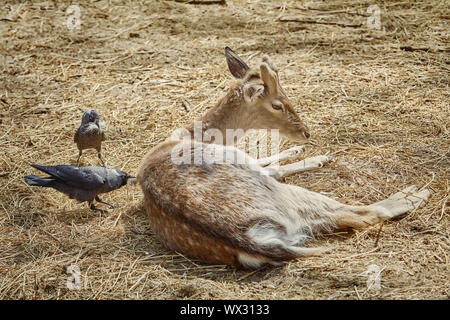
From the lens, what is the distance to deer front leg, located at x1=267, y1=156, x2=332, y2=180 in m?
4.76

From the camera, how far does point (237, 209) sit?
12.2 ft

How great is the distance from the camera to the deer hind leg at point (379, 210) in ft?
13.4

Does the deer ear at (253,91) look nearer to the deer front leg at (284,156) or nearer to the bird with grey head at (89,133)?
the deer front leg at (284,156)

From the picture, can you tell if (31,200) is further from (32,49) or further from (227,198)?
(32,49)

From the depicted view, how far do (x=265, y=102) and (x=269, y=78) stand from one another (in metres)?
0.21

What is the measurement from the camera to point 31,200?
15.3 ft

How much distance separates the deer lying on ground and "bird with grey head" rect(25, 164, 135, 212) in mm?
243

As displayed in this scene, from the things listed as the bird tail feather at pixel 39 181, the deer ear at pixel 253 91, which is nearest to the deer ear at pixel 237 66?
the deer ear at pixel 253 91

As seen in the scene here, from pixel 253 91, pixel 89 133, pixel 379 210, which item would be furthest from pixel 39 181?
pixel 379 210

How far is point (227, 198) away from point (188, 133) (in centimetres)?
119

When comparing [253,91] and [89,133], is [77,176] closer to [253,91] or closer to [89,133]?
[89,133]

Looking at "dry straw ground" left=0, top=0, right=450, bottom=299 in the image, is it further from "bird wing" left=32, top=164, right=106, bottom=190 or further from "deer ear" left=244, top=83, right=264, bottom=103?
"deer ear" left=244, top=83, right=264, bottom=103

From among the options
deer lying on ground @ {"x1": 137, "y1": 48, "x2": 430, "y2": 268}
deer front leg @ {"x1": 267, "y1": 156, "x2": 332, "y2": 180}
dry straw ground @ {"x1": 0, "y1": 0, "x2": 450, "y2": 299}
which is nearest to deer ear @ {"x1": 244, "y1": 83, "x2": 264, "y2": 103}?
deer lying on ground @ {"x1": 137, "y1": 48, "x2": 430, "y2": 268}

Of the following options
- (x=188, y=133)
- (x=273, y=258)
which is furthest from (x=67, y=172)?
(x=273, y=258)
